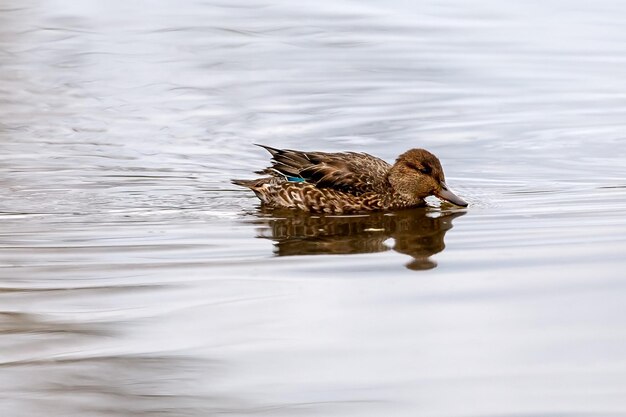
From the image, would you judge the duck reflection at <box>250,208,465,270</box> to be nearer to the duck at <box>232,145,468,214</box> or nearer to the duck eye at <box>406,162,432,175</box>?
the duck at <box>232,145,468,214</box>

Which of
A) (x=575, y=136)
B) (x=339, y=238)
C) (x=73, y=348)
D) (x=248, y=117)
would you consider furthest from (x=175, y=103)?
(x=73, y=348)

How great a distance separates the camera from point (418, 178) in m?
9.84

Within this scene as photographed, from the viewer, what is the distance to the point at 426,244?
845 cm

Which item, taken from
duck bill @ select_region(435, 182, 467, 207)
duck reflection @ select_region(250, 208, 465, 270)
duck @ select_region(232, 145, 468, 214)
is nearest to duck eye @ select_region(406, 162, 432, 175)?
duck @ select_region(232, 145, 468, 214)

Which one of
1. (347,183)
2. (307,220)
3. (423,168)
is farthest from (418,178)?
(307,220)

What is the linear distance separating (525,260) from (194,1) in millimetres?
12451

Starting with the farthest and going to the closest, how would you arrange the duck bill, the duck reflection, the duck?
the duck, the duck bill, the duck reflection

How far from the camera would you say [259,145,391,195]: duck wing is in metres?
9.85

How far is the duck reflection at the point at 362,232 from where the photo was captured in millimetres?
8211

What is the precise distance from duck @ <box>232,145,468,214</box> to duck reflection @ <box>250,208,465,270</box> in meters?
0.11

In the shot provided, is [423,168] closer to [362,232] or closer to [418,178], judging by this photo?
[418,178]

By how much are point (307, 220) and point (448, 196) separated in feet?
3.33

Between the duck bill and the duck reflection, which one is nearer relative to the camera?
the duck reflection

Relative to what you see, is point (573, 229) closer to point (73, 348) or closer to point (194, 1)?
point (73, 348)
